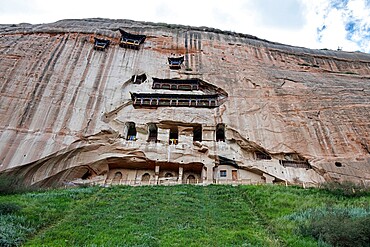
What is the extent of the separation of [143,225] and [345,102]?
765 inches

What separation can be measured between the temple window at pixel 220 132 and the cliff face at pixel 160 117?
39 centimetres

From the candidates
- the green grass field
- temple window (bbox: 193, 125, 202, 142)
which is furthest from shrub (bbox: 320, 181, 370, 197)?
temple window (bbox: 193, 125, 202, 142)

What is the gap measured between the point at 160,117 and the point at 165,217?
499 inches

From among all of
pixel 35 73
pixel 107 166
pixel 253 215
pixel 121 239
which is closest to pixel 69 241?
pixel 121 239

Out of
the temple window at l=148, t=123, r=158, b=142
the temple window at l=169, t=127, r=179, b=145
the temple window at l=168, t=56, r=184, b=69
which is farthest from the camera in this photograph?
the temple window at l=168, t=56, r=184, b=69

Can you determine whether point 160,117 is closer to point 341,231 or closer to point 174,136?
point 174,136

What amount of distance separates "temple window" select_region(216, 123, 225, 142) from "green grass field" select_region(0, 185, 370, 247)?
7396mm

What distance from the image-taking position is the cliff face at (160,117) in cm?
1936

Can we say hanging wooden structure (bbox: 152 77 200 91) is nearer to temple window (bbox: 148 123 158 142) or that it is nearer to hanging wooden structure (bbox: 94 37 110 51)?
temple window (bbox: 148 123 158 142)

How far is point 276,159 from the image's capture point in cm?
2112

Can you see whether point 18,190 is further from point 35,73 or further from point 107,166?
point 35,73

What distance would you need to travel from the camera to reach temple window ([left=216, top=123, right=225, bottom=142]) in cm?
2325

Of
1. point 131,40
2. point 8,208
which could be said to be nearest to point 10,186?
point 8,208

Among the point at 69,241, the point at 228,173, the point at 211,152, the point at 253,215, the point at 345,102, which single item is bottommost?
the point at 69,241
